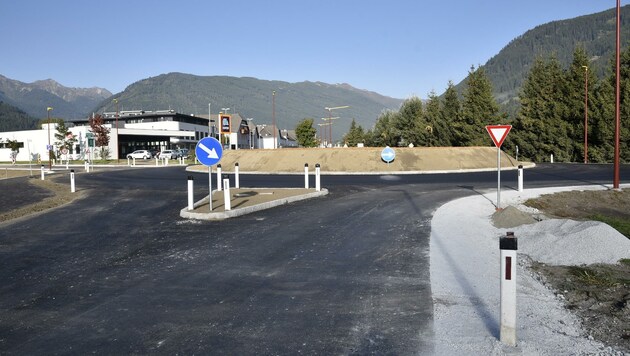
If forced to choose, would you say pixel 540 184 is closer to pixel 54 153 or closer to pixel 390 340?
pixel 390 340

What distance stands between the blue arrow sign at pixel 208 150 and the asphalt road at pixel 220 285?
1952 mm

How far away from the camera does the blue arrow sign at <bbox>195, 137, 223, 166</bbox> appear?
13828 mm

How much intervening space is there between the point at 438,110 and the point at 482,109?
27.8ft

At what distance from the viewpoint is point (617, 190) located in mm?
19109

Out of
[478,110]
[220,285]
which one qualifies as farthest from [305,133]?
[220,285]

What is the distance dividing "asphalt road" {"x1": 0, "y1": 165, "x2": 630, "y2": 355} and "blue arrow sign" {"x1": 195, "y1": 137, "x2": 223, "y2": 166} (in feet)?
6.41

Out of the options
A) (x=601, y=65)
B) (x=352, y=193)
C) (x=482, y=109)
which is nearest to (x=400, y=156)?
(x=352, y=193)

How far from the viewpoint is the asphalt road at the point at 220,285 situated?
4828 mm

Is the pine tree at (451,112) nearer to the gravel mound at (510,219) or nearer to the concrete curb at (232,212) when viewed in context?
the concrete curb at (232,212)

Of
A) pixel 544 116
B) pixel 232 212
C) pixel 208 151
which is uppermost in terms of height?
pixel 544 116

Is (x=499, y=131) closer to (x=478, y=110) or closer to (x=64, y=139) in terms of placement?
(x=478, y=110)

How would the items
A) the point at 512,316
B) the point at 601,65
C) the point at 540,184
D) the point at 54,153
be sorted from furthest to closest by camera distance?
the point at 601,65 → the point at 54,153 → the point at 540,184 → the point at 512,316

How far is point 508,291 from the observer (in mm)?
4617

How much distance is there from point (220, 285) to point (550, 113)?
171 feet
